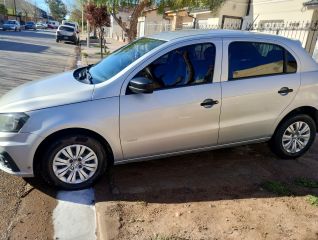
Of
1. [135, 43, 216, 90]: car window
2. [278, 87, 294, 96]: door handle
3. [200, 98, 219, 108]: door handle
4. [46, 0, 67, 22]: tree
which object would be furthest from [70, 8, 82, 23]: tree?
[200, 98, 219, 108]: door handle

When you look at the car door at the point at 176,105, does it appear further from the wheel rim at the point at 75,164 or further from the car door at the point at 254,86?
the wheel rim at the point at 75,164

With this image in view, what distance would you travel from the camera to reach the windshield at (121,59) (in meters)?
4.11

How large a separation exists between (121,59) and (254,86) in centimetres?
175

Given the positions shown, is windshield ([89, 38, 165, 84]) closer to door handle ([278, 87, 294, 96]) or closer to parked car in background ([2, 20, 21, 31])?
door handle ([278, 87, 294, 96])

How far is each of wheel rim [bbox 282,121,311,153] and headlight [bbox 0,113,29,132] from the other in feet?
11.4

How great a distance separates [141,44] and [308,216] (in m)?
2.92

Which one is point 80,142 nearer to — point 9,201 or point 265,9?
point 9,201

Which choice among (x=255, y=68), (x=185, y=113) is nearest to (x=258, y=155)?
(x=255, y=68)

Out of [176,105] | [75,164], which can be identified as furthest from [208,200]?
[75,164]

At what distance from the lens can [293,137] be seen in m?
4.91

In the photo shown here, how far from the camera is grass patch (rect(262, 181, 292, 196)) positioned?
402cm

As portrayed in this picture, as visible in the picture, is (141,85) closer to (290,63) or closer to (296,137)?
(290,63)

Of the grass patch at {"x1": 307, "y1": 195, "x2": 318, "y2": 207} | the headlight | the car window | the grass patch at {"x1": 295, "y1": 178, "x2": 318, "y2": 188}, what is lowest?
the grass patch at {"x1": 295, "y1": 178, "x2": 318, "y2": 188}

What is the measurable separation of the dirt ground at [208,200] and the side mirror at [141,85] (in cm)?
115
